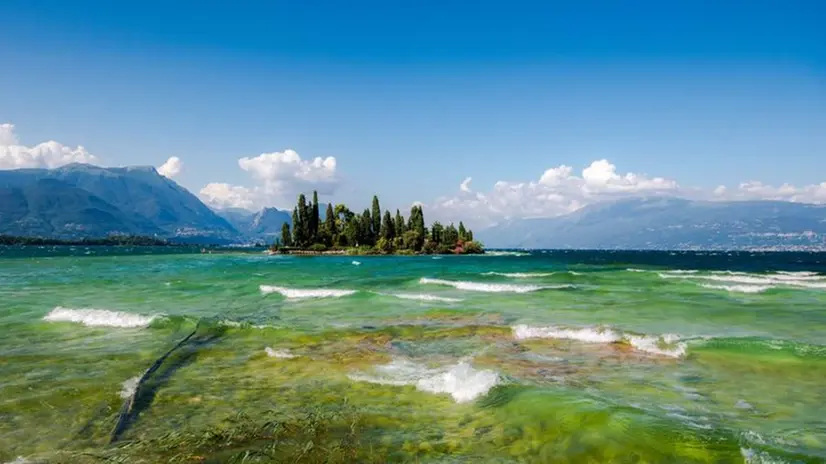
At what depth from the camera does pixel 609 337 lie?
20.6m

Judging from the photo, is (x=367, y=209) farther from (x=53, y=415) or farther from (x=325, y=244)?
(x=53, y=415)

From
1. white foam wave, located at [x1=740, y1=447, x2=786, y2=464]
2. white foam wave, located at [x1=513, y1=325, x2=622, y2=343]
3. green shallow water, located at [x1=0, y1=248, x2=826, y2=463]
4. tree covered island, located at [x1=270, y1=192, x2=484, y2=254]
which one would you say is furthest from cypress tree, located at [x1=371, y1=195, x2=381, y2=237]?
white foam wave, located at [x1=740, y1=447, x2=786, y2=464]

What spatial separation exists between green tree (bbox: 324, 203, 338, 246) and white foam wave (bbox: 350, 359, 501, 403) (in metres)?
177

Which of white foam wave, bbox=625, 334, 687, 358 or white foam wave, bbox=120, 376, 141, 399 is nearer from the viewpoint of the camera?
white foam wave, bbox=120, 376, 141, 399

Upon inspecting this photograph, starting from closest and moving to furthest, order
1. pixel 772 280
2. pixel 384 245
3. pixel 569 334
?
pixel 569 334, pixel 772 280, pixel 384 245

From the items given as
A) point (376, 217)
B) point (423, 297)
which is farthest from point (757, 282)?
point (376, 217)

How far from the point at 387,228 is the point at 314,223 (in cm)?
2809

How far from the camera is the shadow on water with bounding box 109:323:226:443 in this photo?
11125 millimetres

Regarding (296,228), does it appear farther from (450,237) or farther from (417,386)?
(417,386)

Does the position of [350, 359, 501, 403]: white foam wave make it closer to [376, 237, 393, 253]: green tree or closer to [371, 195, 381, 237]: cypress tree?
[376, 237, 393, 253]: green tree

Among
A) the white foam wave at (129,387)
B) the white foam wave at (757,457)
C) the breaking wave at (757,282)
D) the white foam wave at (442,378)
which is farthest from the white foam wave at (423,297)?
the breaking wave at (757,282)

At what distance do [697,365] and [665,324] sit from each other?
9289 mm

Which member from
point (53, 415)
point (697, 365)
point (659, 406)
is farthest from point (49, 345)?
point (697, 365)

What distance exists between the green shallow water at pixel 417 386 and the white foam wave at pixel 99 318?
144 millimetres
